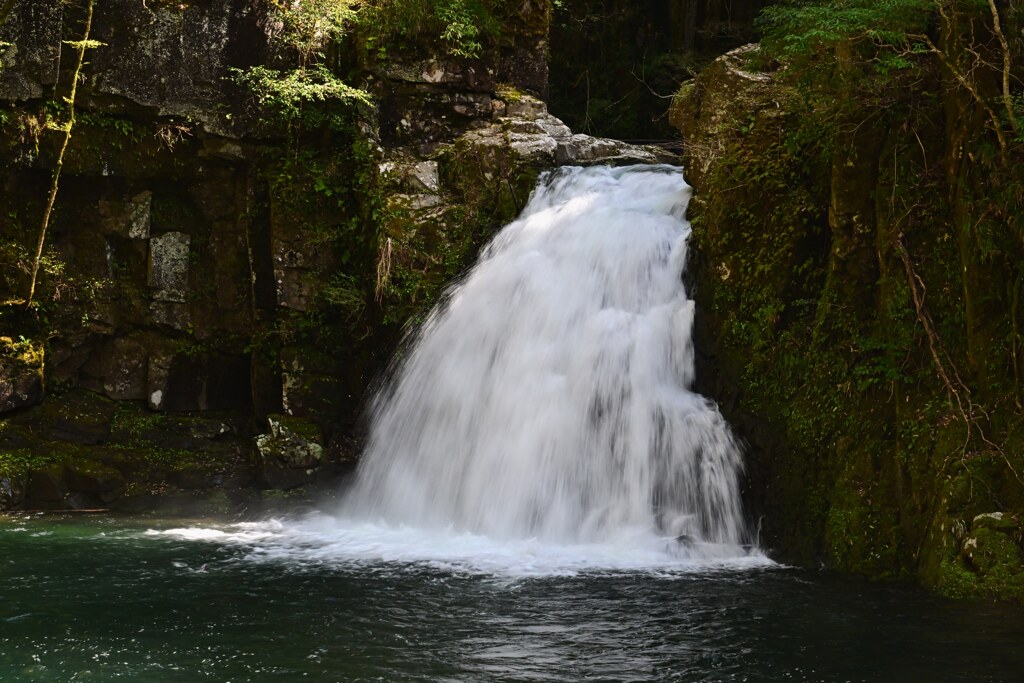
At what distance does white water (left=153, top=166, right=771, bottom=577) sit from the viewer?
8.15m

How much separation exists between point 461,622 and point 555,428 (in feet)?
10.3

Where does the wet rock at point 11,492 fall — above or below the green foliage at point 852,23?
below

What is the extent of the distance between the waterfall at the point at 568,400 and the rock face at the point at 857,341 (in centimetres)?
43

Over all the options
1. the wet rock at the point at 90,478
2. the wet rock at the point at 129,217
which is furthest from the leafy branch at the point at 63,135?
the wet rock at the point at 90,478

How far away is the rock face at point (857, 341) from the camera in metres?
6.84

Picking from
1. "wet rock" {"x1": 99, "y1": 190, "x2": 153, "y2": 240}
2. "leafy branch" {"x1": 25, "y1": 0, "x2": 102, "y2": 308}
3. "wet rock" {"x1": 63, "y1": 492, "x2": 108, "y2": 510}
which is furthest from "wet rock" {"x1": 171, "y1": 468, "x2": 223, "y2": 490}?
"wet rock" {"x1": 99, "y1": 190, "x2": 153, "y2": 240}

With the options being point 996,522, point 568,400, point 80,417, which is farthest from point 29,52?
point 996,522

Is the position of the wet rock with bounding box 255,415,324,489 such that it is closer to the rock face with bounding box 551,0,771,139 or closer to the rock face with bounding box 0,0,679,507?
the rock face with bounding box 0,0,679,507

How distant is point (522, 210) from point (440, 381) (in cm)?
258

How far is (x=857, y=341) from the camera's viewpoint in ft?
25.5

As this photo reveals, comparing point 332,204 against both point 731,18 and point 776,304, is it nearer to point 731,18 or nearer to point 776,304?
point 776,304

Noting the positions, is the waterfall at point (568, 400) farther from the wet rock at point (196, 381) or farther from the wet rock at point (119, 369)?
the wet rock at point (119, 369)

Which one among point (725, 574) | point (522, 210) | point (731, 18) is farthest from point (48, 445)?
point (731, 18)

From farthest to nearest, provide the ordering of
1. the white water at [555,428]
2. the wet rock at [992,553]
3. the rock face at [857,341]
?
the white water at [555,428]
the rock face at [857,341]
the wet rock at [992,553]
